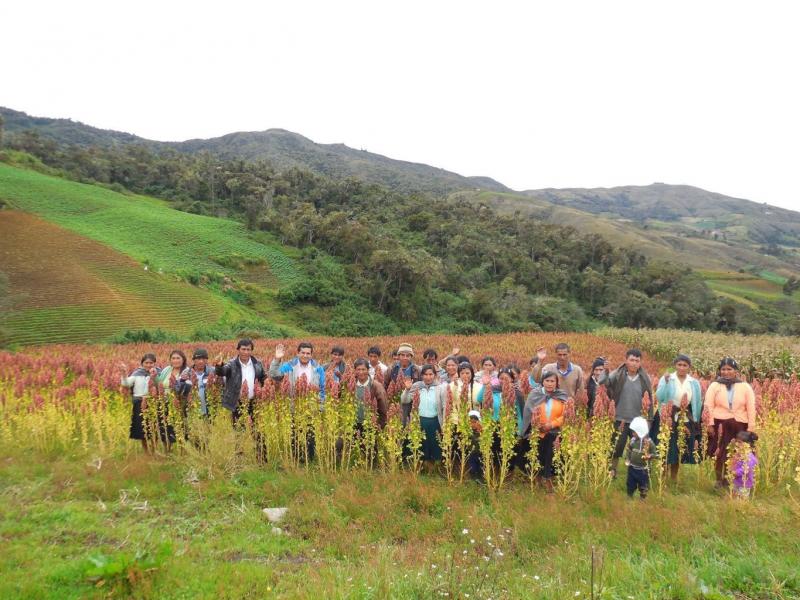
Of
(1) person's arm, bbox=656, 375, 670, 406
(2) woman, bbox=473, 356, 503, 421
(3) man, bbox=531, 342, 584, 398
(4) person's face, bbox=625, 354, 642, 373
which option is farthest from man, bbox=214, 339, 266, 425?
(1) person's arm, bbox=656, 375, 670, 406

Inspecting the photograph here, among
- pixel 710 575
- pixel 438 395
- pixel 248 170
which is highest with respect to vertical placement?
pixel 248 170

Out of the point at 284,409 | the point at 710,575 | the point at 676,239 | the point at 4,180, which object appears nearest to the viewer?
the point at 710,575

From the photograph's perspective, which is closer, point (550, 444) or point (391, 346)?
point (550, 444)

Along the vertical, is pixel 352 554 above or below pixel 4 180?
below

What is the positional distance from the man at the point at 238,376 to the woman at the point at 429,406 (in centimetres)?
237

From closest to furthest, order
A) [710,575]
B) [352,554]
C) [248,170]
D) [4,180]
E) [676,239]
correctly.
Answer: [710,575], [352,554], [4,180], [248,170], [676,239]

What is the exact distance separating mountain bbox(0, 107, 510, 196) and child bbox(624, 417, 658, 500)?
11504 centimetres

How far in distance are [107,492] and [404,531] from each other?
3.85 metres

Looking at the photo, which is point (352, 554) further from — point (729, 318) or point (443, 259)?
point (729, 318)

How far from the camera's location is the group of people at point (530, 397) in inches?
226

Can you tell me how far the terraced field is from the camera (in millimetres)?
22422

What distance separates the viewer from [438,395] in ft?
20.5

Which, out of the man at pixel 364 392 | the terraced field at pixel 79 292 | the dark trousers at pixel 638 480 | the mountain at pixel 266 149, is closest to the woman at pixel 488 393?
the man at pixel 364 392

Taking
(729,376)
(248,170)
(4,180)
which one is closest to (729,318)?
(729,376)
